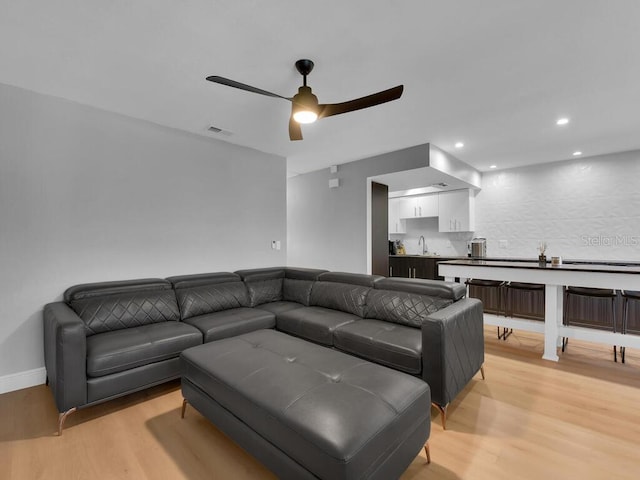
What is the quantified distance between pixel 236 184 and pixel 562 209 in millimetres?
5543

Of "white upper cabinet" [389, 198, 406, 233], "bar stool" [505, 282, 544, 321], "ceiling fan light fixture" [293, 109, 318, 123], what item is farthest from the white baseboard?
"white upper cabinet" [389, 198, 406, 233]

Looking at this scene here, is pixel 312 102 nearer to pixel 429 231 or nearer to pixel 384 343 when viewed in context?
pixel 384 343

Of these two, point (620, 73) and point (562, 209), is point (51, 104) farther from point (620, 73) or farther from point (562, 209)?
point (562, 209)

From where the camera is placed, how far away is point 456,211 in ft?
19.8

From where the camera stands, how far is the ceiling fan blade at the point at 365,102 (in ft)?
6.61

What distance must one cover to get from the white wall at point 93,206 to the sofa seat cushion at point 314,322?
1.38 m

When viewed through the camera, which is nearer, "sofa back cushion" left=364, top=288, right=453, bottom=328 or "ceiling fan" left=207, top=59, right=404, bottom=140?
"ceiling fan" left=207, top=59, right=404, bottom=140

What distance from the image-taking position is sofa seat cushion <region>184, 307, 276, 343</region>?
275cm

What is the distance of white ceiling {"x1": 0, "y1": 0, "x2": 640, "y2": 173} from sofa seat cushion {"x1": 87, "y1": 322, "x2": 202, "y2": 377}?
214 centimetres

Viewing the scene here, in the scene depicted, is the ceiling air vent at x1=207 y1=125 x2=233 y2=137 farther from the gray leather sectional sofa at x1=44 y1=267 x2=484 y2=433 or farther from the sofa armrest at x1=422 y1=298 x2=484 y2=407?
the sofa armrest at x1=422 y1=298 x2=484 y2=407

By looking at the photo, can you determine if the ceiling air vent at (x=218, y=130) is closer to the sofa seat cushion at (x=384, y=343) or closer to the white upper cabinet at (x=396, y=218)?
the sofa seat cushion at (x=384, y=343)

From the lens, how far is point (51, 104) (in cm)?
275

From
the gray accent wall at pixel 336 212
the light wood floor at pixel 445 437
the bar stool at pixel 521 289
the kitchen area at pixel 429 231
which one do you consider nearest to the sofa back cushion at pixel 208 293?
the light wood floor at pixel 445 437

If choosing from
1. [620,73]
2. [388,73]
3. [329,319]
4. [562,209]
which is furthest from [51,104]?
[562,209]
